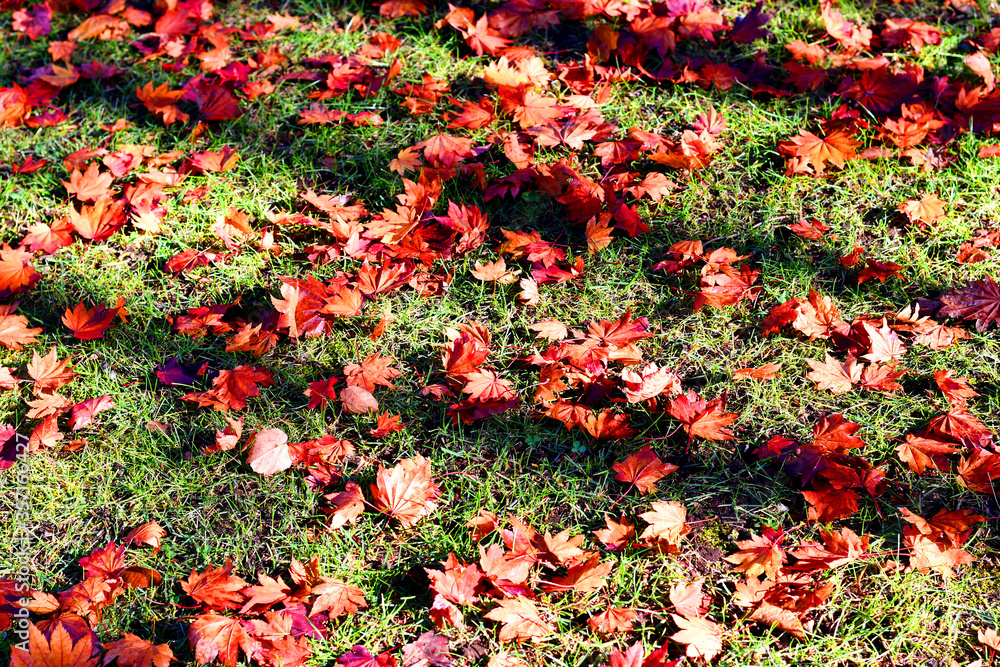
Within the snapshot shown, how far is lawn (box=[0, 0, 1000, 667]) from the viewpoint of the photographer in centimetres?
206

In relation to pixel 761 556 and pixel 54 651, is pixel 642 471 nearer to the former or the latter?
pixel 761 556

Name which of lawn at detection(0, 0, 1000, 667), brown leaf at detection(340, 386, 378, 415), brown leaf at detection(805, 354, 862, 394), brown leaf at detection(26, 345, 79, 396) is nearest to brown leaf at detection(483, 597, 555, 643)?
lawn at detection(0, 0, 1000, 667)

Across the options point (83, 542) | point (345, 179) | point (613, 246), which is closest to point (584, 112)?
point (613, 246)

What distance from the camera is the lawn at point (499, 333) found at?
2062 mm

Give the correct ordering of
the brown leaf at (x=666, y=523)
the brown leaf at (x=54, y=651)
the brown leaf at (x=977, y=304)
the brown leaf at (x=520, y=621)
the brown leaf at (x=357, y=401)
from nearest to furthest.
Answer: the brown leaf at (x=54, y=651), the brown leaf at (x=520, y=621), the brown leaf at (x=666, y=523), the brown leaf at (x=357, y=401), the brown leaf at (x=977, y=304)

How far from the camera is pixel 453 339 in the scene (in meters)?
2.57

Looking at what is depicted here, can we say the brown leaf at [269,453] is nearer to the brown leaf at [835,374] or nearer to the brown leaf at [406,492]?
the brown leaf at [406,492]

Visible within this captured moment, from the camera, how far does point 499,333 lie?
2.61 meters

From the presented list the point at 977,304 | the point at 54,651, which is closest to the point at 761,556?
the point at 977,304

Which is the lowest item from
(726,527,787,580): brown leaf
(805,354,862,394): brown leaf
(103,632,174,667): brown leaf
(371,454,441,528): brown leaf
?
(103,632,174,667): brown leaf

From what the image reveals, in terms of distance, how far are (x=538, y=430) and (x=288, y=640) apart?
0.95 meters

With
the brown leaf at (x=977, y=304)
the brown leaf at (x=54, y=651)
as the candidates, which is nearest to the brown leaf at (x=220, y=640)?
the brown leaf at (x=54, y=651)

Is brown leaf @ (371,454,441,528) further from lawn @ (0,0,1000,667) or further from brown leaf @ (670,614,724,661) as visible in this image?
brown leaf @ (670,614,724,661)

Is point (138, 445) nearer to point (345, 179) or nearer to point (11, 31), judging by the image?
point (345, 179)
